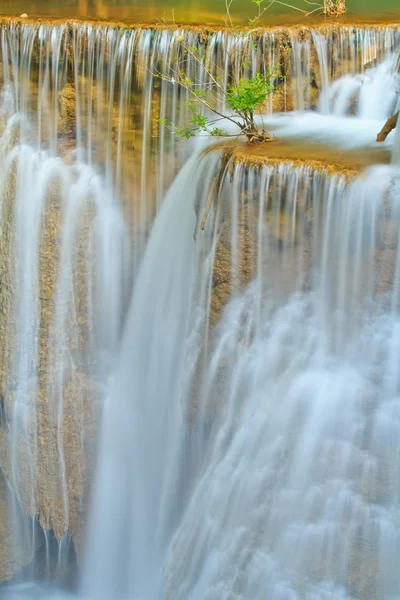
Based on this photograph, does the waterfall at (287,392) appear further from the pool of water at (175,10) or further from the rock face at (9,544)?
the pool of water at (175,10)

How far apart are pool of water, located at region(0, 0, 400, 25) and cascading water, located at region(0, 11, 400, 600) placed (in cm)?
123

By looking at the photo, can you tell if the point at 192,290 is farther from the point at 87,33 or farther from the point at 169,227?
the point at 87,33

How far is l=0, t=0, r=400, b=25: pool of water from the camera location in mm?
8125

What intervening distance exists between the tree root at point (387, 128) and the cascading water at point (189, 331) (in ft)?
2.52

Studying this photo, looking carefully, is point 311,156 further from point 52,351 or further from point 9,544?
point 9,544

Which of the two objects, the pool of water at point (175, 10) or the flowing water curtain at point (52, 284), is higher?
the pool of water at point (175, 10)

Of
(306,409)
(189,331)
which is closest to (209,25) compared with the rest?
(189,331)

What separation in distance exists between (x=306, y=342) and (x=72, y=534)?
3.42m

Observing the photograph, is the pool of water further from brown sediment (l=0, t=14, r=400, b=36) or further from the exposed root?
the exposed root

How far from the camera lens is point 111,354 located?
7.18 metres

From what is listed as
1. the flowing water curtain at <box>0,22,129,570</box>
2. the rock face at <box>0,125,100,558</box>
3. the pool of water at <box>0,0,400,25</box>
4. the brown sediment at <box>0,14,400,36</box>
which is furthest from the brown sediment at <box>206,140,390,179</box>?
the pool of water at <box>0,0,400,25</box>

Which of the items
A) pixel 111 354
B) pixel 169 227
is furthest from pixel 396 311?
pixel 111 354

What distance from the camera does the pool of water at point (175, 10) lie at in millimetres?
8125

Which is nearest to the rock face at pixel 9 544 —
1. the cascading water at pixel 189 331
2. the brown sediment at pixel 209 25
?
the cascading water at pixel 189 331
